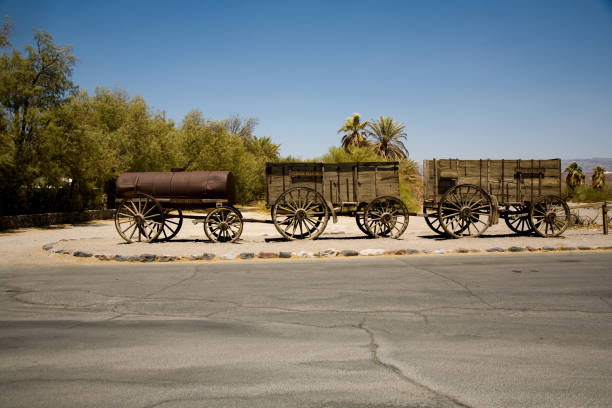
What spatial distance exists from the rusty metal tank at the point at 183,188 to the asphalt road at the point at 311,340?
6.13 meters

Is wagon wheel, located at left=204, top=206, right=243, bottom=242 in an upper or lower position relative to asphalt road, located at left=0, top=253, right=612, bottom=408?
upper

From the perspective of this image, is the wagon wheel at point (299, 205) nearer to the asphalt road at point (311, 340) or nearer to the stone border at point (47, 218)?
the asphalt road at point (311, 340)

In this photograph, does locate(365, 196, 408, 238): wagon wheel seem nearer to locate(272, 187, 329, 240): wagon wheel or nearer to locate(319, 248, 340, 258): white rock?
locate(272, 187, 329, 240): wagon wheel

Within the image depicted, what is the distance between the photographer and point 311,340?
4707mm

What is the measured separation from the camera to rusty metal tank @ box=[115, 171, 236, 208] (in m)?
14.3

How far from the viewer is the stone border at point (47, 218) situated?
20.6 metres

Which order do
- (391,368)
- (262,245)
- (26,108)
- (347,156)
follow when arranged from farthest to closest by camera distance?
1. (347,156)
2. (26,108)
3. (262,245)
4. (391,368)

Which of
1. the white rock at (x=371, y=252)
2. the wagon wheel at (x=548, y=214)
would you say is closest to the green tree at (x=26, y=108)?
the white rock at (x=371, y=252)

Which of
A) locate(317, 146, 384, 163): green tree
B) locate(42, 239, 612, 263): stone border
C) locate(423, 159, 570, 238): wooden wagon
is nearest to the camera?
locate(42, 239, 612, 263): stone border

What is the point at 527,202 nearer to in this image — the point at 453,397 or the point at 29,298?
the point at 453,397

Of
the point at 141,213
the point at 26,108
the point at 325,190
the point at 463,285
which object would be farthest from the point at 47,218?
the point at 463,285

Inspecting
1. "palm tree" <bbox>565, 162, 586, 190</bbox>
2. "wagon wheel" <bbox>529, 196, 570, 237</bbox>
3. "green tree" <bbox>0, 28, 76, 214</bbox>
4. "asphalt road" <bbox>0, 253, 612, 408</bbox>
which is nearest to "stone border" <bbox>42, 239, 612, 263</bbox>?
"asphalt road" <bbox>0, 253, 612, 408</bbox>

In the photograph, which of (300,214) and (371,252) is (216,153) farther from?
(371,252)

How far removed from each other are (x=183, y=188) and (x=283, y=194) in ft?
10.7
